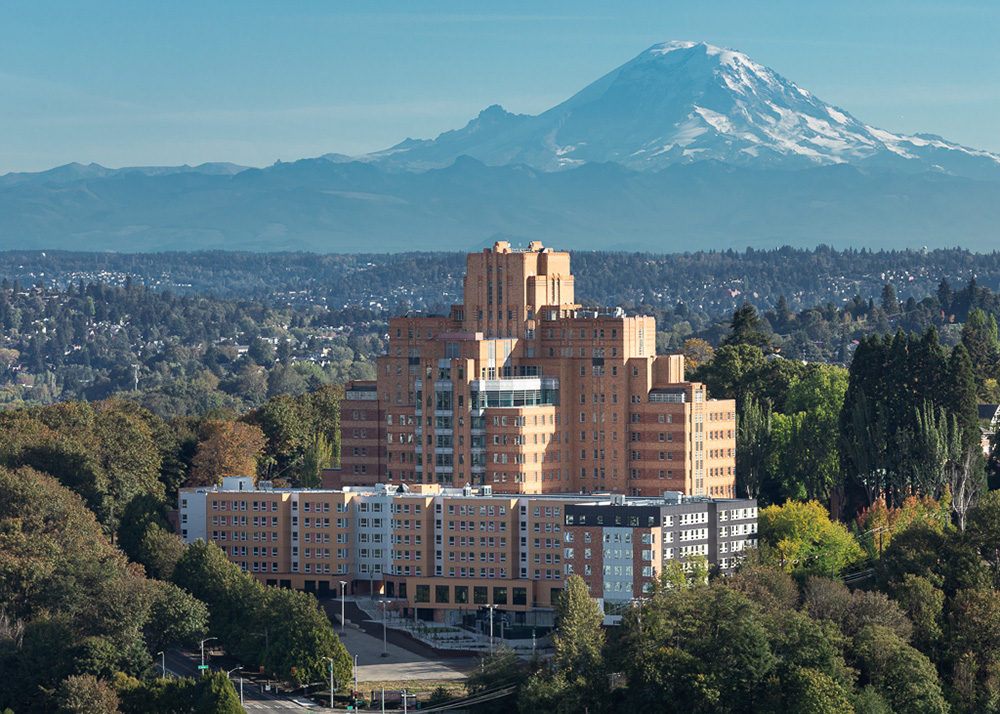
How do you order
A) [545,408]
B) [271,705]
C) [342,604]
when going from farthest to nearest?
[545,408] < [342,604] < [271,705]

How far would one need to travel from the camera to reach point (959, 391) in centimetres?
16150

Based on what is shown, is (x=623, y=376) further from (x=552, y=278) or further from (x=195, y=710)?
(x=195, y=710)

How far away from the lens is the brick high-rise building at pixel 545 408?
533 feet

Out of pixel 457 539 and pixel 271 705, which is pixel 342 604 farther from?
pixel 271 705

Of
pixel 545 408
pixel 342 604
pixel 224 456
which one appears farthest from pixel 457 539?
pixel 224 456

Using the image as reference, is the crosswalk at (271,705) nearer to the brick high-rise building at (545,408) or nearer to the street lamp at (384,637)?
the street lamp at (384,637)

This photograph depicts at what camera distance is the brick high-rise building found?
16250cm

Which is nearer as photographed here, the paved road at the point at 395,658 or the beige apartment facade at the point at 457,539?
the paved road at the point at 395,658

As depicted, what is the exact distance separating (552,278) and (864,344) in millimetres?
26538

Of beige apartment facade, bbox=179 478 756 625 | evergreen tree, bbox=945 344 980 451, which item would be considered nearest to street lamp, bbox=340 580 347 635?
beige apartment facade, bbox=179 478 756 625

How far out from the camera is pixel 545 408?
164 m

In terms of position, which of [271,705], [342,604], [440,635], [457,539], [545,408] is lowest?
[271,705]

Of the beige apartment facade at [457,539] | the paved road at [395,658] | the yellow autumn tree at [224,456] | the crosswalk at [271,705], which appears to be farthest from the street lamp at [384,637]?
the yellow autumn tree at [224,456]

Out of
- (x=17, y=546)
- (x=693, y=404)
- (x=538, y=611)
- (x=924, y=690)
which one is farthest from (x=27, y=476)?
(x=924, y=690)
